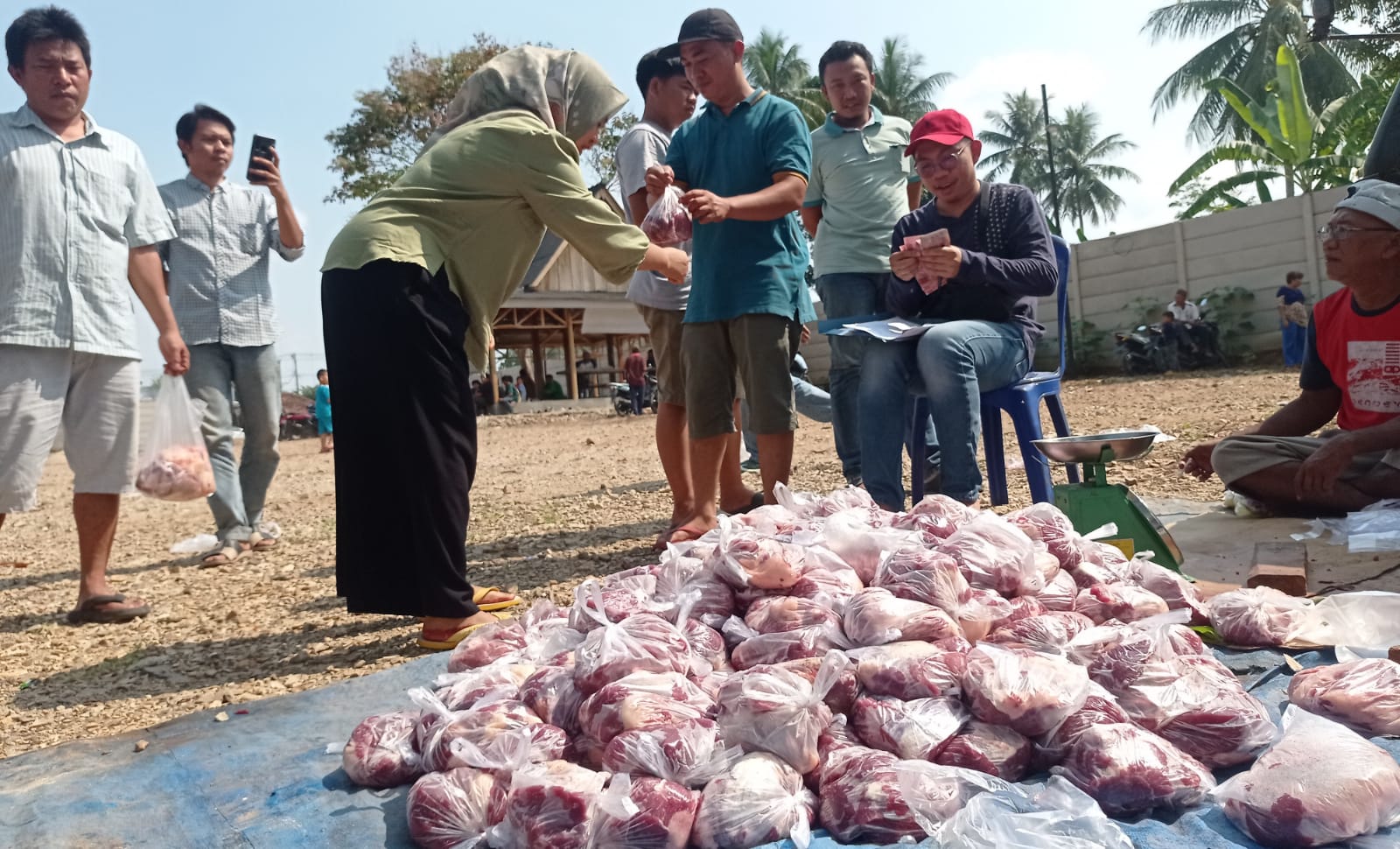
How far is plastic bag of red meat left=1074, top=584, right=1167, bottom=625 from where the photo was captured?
2.12 m

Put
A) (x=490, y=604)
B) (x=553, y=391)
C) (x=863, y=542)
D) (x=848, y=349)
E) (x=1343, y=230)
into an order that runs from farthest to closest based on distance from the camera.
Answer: (x=553, y=391), (x=848, y=349), (x=1343, y=230), (x=490, y=604), (x=863, y=542)

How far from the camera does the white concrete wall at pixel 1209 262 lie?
14.1 m

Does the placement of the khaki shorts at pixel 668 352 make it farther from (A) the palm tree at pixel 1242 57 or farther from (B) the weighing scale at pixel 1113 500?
(A) the palm tree at pixel 1242 57

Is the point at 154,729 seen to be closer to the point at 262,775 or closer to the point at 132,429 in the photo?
the point at 262,775

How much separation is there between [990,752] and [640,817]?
612mm

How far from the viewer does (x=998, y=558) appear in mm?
2158

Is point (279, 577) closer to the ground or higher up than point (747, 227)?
closer to the ground

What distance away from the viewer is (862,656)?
1.83 metres

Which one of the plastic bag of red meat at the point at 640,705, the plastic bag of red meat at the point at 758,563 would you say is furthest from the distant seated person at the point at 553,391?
the plastic bag of red meat at the point at 640,705

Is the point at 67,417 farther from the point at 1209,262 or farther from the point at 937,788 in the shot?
the point at 1209,262

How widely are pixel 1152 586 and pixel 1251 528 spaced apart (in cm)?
164

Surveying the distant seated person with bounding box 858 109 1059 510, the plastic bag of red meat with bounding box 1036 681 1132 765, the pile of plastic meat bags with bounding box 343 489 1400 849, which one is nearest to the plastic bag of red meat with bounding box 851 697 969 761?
the pile of plastic meat bags with bounding box 343 489 1400 849

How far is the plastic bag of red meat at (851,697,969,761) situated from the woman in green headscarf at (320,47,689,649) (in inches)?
59.2

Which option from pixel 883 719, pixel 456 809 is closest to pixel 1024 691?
pixel 883 719
